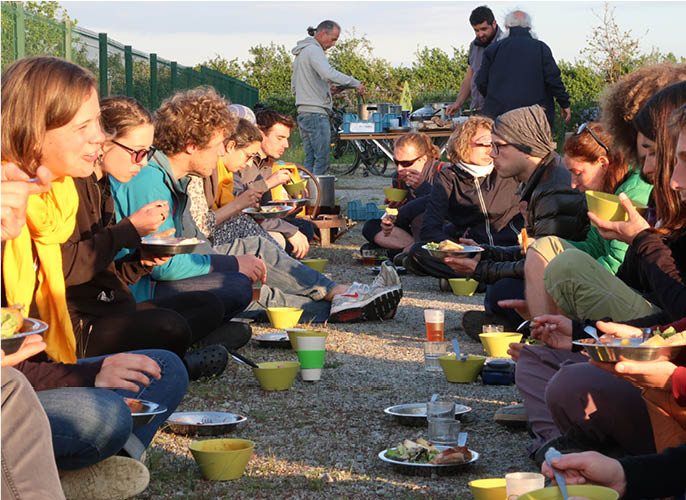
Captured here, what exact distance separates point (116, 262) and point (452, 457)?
1.87 m

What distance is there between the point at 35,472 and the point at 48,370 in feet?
2.45

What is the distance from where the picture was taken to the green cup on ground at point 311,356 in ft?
15.4

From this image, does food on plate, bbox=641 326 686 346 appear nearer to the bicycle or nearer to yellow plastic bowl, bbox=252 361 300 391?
yellow plastic bowl, bbox=252 361 300 391

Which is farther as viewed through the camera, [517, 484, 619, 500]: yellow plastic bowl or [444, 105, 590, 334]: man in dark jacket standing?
[444, 105, 590, 334]: man in dark jacket standing

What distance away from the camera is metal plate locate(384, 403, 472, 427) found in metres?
3.88

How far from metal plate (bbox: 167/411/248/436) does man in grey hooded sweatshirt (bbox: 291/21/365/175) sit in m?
9.28

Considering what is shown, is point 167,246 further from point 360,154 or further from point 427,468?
point 360,154

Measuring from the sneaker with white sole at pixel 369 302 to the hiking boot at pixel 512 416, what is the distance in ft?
8.28

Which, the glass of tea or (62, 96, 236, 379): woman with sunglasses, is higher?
(62, 96, 236, 379): woman with sunglasses

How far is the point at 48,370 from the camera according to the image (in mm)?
2824

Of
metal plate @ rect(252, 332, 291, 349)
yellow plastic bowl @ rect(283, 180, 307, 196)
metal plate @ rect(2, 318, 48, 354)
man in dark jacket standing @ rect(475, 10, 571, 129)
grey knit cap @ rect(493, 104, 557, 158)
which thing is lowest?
metal plate @ rect(252, 332, 291, 349)

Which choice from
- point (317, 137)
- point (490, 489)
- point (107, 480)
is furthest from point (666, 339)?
point (317, 137)

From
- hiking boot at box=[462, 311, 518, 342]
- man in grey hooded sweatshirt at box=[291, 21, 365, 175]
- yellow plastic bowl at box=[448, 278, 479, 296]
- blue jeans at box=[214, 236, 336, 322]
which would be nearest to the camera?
hiking boot at box=[462, 311, 518, 342]

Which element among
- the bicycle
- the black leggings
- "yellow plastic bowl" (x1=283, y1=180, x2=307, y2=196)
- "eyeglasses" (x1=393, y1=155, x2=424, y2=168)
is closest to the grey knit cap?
the black leggings
